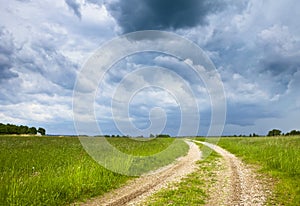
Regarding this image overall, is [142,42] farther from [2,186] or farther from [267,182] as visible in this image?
[2,186]

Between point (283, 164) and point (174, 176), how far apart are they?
A: 21.7ft

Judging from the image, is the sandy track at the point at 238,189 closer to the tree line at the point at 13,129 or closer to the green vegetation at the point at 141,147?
the green vegetation at the point at 141,147

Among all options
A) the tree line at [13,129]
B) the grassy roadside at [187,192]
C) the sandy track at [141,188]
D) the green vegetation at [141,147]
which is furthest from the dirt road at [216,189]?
the tree line at [13,129]

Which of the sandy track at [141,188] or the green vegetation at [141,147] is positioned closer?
the sandy track at [141,188]

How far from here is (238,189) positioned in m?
12.1

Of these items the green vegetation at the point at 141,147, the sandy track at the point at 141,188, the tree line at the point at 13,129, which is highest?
the tree line at the point at 13,129

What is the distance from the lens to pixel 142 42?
25.6 m

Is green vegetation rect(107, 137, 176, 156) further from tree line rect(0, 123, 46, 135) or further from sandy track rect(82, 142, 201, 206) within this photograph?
tree line rect(0, 123, 46, 135)

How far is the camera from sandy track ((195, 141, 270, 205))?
33.9 ft

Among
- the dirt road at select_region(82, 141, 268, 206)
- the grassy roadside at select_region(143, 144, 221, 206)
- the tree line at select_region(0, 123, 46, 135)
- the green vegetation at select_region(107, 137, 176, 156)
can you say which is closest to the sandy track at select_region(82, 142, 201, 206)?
the dirt road at select_region(82, 141, 268, 206)

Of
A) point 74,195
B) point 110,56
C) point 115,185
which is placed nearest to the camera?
point 74,195

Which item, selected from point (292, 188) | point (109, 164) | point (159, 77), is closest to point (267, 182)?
point (292, 188)

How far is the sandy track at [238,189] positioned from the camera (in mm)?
10344

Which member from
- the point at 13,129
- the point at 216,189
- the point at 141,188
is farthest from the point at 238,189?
the point at 13,129
